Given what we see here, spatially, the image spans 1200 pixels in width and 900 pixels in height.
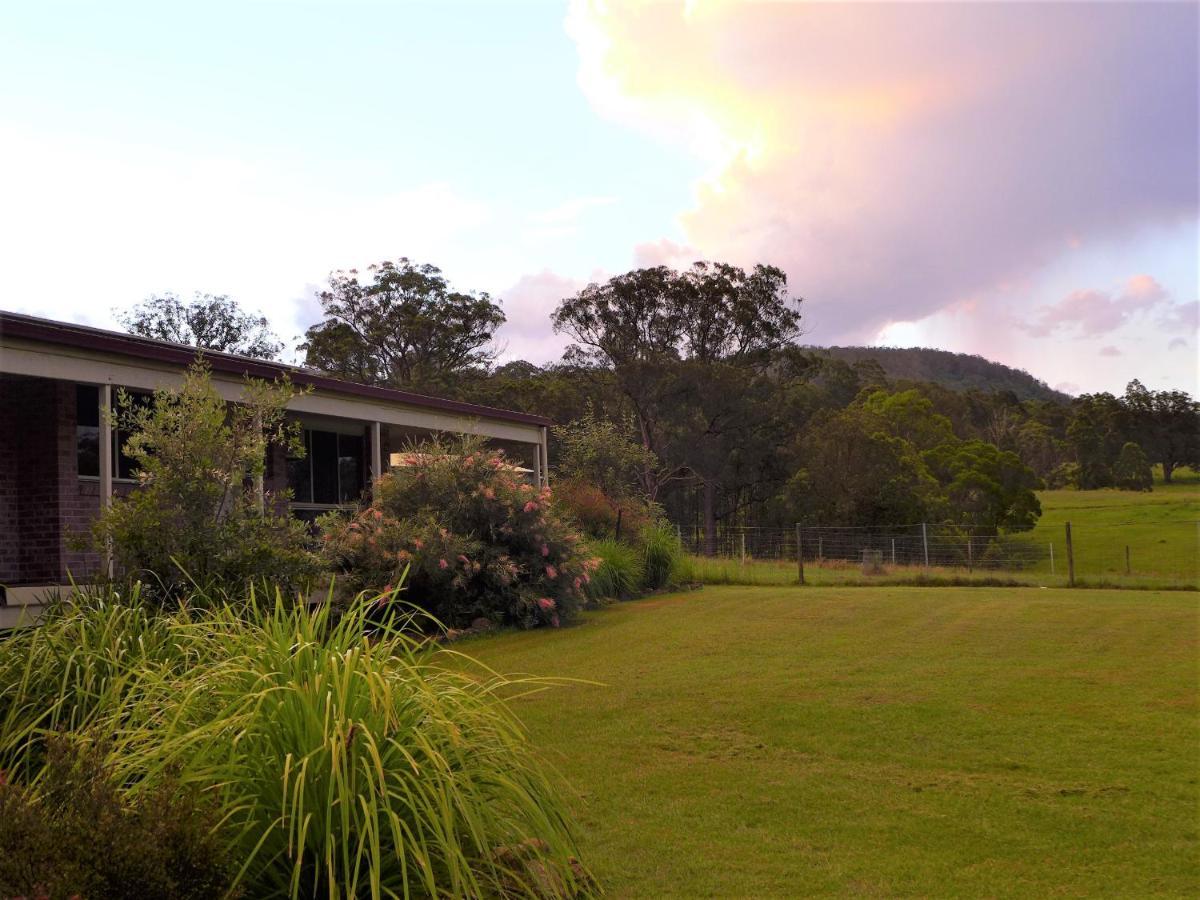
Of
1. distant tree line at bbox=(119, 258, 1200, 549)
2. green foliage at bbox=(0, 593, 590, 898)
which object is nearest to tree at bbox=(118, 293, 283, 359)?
distant tree line at bbox=(119, 258, 1200, 549)

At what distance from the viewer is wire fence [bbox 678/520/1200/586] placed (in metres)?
23.6

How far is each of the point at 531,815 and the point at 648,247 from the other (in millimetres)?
38676

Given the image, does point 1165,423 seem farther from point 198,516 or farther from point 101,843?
point 101,843

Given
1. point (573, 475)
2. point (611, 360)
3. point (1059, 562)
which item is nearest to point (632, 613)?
point (573, 475)

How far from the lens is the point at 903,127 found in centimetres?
1371

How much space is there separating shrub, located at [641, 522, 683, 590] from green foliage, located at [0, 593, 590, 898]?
1346cm

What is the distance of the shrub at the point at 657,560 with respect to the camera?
18219 millimetres

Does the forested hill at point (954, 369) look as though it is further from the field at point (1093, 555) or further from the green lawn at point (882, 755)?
the green lawn at point (882, 755)

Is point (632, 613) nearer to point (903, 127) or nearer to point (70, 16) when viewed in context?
point (903, 127)

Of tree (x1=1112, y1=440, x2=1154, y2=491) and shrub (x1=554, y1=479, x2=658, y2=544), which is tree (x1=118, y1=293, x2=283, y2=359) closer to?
shrub (x1=554, y1=479, x2=658, y2=544)

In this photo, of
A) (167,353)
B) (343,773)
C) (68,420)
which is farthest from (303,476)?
(343,773)

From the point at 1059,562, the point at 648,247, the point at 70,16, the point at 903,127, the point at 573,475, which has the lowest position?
the point at 1059,562

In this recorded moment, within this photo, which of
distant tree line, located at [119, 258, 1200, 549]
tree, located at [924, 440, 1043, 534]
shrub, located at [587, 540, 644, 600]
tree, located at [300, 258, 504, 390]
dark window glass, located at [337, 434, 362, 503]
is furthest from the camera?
tree, located at [300, 258, 504, 390]

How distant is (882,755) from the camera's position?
22.0 ft
